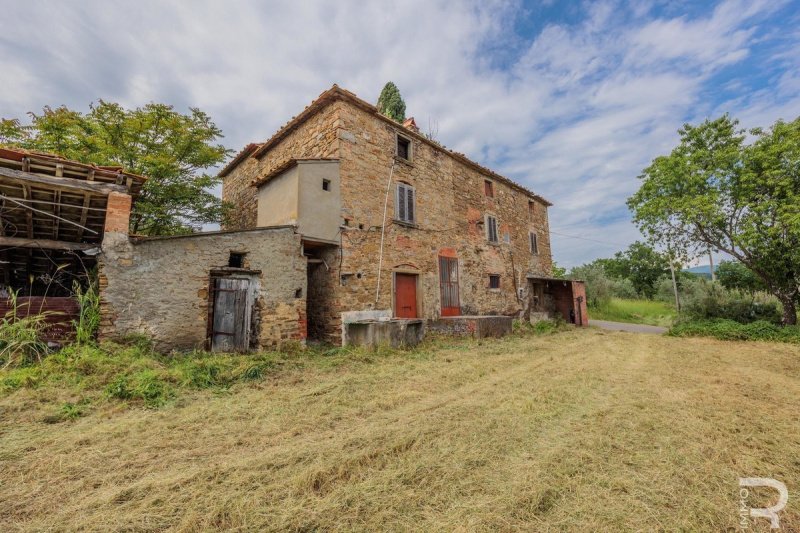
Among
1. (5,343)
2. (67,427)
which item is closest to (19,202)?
(5,343)

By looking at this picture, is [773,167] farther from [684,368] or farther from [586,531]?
[586,531]

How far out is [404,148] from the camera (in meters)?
11.1

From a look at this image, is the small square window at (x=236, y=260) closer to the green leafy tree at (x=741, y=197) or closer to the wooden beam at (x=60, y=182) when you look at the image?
the wooden beam at (x=60, y=182)

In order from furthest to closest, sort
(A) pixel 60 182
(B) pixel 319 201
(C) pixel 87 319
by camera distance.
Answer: (B) pixel 319 201 < (C) pixel 87 319 < (A) pixel 60 182

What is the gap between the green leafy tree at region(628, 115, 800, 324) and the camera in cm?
1000

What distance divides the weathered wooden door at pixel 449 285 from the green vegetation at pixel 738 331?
802 cm

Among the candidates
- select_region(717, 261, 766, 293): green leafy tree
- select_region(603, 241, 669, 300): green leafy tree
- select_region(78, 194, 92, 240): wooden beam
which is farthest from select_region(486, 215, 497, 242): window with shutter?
select_region(603, 241, 669, 300): green leafy tree

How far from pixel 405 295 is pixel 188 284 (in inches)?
235

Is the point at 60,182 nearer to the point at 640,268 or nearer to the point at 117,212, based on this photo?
the point at 117,212

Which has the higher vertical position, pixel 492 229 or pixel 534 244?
pixel 492 229

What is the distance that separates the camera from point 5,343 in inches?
195

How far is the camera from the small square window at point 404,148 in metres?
10.8

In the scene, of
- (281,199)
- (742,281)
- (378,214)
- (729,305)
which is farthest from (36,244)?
(742,281)

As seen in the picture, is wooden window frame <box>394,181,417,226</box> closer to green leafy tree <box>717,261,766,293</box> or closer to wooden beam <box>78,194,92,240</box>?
wooden beam <box>78,194,92,240</box>
